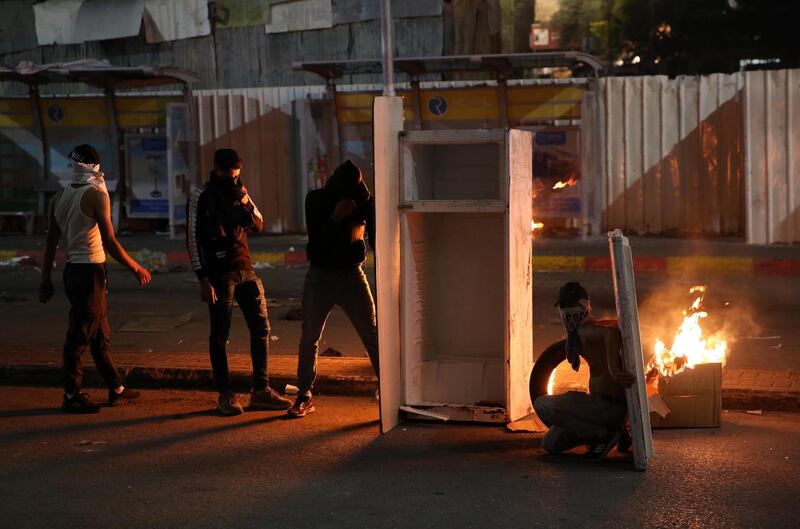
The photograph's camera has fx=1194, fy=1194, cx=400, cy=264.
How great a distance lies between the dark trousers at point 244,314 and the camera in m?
7.54

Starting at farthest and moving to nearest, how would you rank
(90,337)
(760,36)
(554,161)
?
(760,36) → (554,161) → (90,337)

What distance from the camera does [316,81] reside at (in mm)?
22266

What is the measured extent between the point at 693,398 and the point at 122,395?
12.4ft

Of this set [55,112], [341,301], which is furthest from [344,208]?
[55,112]

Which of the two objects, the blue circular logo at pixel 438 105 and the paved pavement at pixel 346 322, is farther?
the blue circular logo at pixel 438 105

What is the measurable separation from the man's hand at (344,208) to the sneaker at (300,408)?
1204mm

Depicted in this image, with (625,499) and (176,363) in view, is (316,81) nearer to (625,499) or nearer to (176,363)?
(176,363)

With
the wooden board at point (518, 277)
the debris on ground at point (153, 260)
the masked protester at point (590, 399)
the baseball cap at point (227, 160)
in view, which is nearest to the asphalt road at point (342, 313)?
the debris on ground at point (153, 260)

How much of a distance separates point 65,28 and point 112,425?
57.0ft

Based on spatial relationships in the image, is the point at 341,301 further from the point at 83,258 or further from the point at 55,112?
the point at 55,112

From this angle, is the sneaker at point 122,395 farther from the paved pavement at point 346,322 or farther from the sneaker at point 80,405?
the paved pavement at point 346,322

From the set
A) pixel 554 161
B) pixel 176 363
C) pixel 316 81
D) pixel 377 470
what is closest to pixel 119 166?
pixel 316 81

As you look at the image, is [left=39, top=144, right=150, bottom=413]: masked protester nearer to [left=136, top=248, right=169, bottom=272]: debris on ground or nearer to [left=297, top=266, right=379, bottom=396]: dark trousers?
[left=297, top=266, right=379, bottom=396]: dark trousers

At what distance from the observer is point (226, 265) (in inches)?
296
